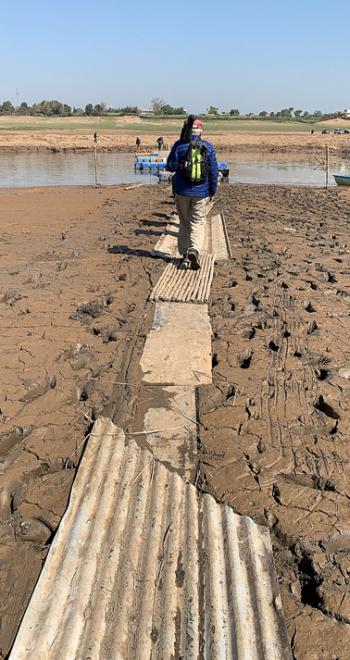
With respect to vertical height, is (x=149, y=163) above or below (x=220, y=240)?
above

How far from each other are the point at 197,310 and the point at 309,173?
84.7 ft

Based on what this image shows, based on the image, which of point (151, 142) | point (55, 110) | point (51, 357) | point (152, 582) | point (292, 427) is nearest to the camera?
point (152, 582)

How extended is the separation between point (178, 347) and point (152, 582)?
98.3 inches

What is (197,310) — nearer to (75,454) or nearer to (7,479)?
(75,454)

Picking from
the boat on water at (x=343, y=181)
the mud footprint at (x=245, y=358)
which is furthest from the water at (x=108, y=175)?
the mud footprint at (x=245, y=358)

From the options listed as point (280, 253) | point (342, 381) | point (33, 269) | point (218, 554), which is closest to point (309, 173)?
point (280, 253)

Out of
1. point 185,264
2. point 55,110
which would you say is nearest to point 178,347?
point 185,264

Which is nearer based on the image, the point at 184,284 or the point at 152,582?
the point at 152,582

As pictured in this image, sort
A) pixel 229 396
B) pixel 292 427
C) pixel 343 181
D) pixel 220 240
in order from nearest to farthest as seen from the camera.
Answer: pixel 292 427 → pixel 229 396 → pixel 220 240 → pixel 343 181

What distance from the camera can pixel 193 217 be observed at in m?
6.78

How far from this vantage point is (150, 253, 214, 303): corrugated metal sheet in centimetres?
573

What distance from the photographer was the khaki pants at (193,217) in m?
6.72

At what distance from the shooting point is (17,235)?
9.91 m

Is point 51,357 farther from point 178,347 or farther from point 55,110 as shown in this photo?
point 55,110
